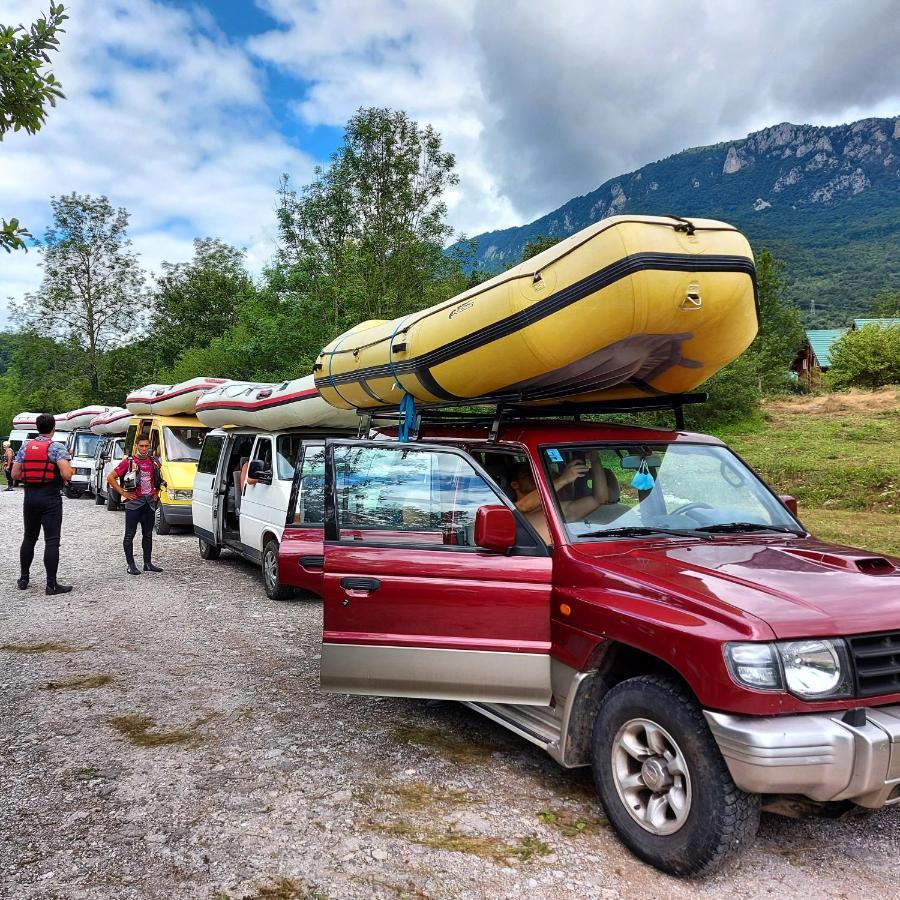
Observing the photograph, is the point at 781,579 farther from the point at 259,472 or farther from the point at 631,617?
the point at 259,472

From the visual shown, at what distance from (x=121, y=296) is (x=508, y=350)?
1643 inches

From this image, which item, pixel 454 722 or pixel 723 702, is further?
pixel 454 722

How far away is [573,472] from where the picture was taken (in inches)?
156

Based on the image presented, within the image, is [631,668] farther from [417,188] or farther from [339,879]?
[417,188]

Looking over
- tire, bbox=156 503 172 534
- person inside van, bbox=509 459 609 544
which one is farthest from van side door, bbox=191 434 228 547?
person inside van, bbox=509 459 609 544

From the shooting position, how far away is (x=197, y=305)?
1619 inches

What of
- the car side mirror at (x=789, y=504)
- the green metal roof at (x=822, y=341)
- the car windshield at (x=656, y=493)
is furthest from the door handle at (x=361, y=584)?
the green metal roof at (x=822, y=341)

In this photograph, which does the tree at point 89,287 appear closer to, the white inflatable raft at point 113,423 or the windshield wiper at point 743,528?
the white inflatable raft at point 113,423

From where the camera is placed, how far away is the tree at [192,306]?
40.3 metres

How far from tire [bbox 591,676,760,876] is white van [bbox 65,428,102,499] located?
2161cm

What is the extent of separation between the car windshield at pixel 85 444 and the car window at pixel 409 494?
21321 millimetres

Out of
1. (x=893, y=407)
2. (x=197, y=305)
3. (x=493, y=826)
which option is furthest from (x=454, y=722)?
(x=197, y=305)

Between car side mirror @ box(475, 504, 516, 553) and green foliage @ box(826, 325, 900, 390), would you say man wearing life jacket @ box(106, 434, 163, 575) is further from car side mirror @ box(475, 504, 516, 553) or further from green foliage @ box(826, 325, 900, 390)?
green foliage @ box(826, 325, 900, 390)

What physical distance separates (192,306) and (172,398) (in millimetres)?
29522
